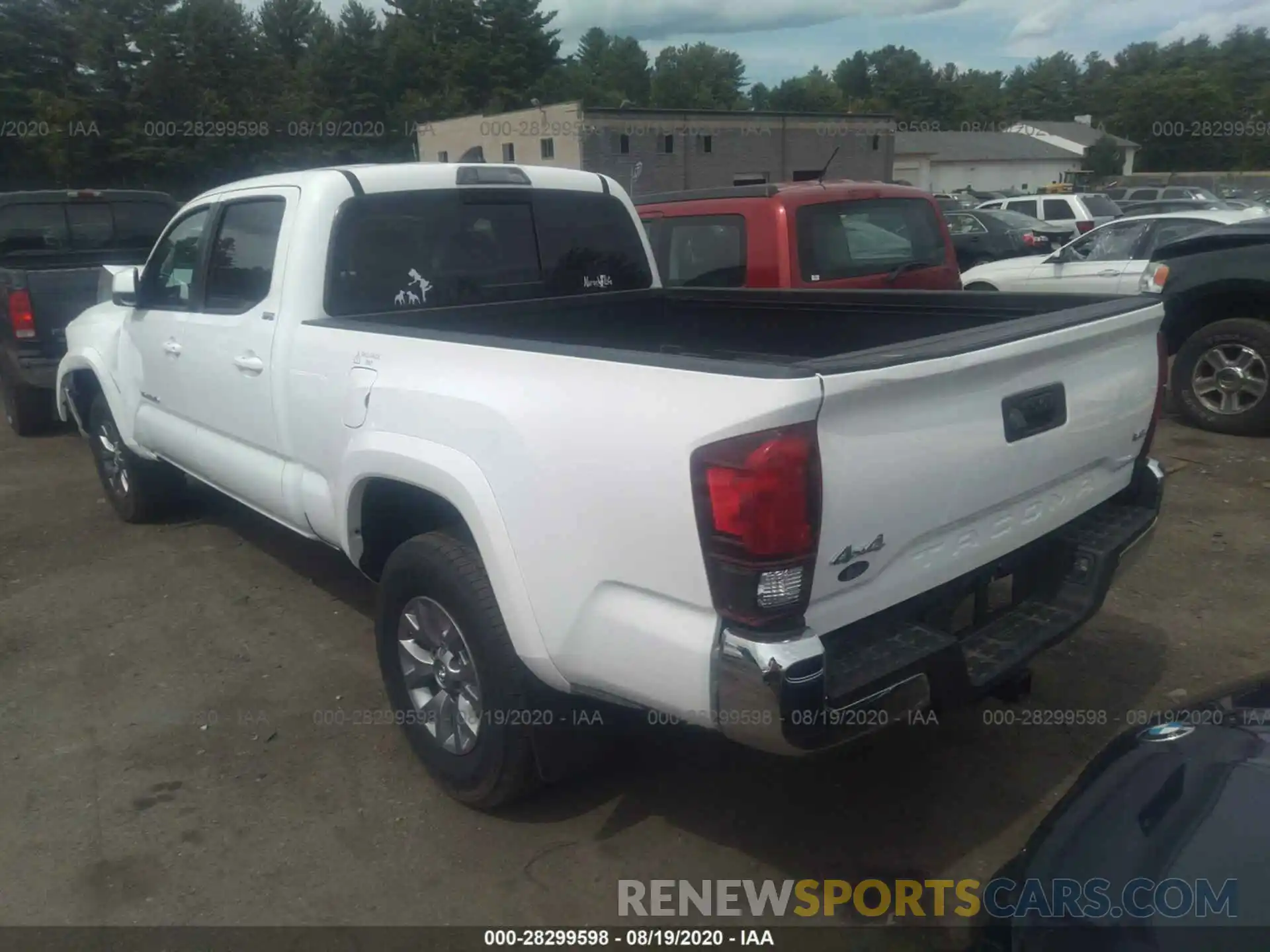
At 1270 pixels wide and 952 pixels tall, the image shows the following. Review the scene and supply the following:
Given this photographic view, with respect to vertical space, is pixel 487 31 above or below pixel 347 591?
above

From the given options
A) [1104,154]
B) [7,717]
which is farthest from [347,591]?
[1104,154]

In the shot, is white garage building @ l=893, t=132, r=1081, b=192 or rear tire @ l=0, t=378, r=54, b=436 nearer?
rear tire @ l=0, t=378, r=54, b=436

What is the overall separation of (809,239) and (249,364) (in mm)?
3671

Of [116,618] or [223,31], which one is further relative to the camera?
[223,31]

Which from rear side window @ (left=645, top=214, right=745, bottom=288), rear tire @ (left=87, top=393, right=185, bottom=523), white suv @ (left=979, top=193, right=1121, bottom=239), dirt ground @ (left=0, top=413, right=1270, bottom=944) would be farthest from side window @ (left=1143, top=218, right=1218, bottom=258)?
white suv @ (left=979, top=193, right=1121, bottom=239)

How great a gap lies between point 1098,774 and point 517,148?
4929 centimetres

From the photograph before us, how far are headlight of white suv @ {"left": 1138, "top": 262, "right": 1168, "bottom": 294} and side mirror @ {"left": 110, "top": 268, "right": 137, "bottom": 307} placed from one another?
22.5 ft

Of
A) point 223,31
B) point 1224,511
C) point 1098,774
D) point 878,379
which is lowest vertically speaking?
point 1224,511

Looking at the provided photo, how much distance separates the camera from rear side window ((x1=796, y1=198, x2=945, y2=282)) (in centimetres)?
646

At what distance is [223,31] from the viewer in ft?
153

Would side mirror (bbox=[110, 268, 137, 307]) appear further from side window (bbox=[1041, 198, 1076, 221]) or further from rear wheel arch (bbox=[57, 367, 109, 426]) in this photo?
side window (bbox=[1041, 198, 1076, 221])

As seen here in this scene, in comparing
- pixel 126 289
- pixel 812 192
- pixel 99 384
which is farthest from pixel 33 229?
pixel 812 192

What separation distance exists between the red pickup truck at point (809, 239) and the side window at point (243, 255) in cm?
318

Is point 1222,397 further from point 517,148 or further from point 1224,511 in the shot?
point 517,148
